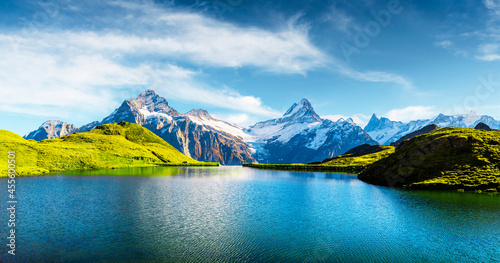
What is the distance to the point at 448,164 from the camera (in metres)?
87.7

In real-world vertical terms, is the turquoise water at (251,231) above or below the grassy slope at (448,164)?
below

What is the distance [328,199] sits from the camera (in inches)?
2611

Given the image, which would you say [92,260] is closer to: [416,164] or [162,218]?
[162,218]

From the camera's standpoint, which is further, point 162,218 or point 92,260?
point 162,218

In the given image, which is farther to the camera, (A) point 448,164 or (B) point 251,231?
(A) point 448,164

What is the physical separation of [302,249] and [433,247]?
1584 centimetres

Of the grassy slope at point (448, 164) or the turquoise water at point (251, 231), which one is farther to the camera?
the grassy slope at point (448, 164)

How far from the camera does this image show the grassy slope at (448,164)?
78.4m

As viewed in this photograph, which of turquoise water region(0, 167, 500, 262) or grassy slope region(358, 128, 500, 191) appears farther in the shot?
grassy slope region(358, 128, 500, 191)

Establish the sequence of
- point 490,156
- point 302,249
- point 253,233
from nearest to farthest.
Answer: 1. point 302,249
2. point 253,233
3. point 490,156

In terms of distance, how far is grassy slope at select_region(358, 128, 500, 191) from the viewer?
78.4 metres

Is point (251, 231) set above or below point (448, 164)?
below

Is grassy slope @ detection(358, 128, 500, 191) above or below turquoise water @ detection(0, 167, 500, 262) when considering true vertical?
above

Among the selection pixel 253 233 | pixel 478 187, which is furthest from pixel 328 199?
pixel 478 187
